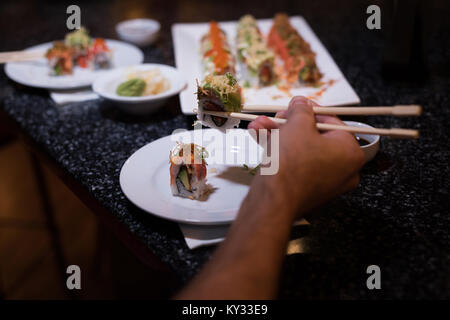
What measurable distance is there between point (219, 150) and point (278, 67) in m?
0.82

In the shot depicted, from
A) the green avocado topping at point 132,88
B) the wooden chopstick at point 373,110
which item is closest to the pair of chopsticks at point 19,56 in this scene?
the green avocado topping at point 132,88

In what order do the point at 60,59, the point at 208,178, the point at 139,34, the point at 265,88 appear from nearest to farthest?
the point at 208,178 < the point at 265,88 < the point at 60,59 < the point at 139,34

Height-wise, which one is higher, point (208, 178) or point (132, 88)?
point (132, 88)

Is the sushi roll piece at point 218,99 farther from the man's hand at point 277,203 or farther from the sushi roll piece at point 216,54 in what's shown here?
the sushi roll piece at point 216,54

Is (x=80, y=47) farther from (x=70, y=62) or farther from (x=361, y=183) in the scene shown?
(x=361, y=183)

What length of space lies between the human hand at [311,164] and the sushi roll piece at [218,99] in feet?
0.84

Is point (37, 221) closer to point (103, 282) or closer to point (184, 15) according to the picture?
point (103, 282)

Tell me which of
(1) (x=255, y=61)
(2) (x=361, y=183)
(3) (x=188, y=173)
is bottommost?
(2) (x=361, y=183)

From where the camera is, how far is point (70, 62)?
1960mm

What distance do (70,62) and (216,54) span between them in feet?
2.23

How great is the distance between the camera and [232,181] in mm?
1189

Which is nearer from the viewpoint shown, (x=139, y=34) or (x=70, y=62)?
(x=70, y=62)

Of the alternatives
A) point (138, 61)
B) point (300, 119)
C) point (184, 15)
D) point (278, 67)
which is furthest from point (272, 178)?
point (184, 15)

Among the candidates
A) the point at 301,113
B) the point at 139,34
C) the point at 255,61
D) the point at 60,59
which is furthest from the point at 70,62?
the point at 301,113
